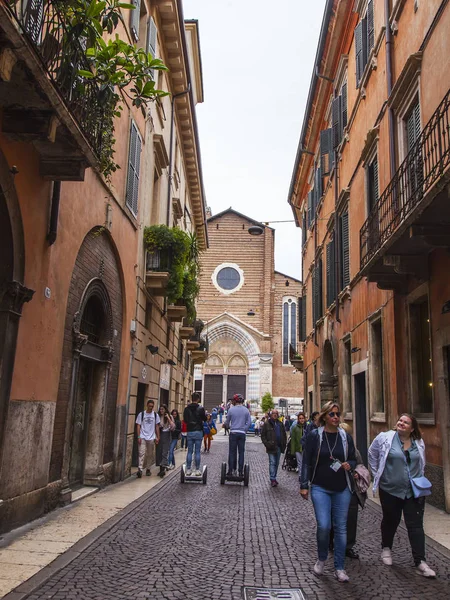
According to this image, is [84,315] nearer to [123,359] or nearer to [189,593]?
[123,359]

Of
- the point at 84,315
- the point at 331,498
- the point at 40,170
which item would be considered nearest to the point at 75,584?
the point at 331,498

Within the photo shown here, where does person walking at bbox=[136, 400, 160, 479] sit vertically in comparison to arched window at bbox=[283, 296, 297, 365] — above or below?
below

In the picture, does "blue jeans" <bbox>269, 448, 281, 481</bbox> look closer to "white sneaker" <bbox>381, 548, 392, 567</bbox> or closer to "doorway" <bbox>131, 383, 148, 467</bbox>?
"doorway" <bbox>131, 383, 148, 467</bbox>

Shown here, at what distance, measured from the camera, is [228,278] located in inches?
1881

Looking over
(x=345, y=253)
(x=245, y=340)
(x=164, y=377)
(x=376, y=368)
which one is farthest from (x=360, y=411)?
(x=245, y=340)

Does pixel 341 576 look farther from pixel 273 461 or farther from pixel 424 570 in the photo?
pixel 273 461

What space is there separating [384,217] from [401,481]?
567 centimetres

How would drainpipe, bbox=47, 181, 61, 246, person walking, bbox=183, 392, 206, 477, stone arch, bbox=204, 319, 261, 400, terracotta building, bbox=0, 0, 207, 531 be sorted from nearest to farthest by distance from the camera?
terracotta building, bbox=0, 0, 207, 531 → drainpipe, bbox=47, 181, 61, 246 → person walking, bbox=183, 392, 206, 477 → stone arch, bbox=204, 319, 261, 400

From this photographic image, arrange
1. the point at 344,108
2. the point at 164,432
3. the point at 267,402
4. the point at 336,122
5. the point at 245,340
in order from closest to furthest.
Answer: the point at 164,432
the point at 344,108
the point at 336,122
the point at 267,402
the point at 245,340

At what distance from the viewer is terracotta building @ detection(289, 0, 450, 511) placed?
8.70 metres

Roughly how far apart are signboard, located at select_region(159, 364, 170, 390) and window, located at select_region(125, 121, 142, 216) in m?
6.05

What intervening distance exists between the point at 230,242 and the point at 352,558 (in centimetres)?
4356

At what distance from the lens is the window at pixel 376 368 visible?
12.4 meters

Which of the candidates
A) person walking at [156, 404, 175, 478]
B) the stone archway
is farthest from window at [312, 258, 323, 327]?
the stone archway
